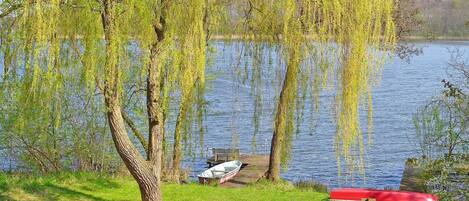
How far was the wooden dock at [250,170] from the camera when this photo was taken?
20.8 m

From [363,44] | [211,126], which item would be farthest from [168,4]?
[211,126]

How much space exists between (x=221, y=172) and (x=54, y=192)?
38.5ft

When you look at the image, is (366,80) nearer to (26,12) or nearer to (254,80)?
(254,80)

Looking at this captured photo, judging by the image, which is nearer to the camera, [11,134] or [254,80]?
[254,80]

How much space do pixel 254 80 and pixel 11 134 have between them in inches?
234

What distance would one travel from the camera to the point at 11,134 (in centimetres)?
1398

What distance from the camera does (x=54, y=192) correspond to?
977cm

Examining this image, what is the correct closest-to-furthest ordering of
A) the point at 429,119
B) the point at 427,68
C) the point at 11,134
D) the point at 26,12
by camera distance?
1. the point at 26,12
2. the point at 11,134
3. the point at 429,119
4. the point at 427,68

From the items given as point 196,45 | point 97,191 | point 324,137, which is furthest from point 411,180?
point 196,45

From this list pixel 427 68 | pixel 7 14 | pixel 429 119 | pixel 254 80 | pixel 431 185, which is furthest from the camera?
pixel 427 68

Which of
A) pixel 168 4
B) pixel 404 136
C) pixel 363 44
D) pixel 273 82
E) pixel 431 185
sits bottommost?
pixel 404 136

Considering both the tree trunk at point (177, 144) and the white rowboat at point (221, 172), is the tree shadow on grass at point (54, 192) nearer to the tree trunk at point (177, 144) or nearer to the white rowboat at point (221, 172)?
the tree trunk at point (177, 144)

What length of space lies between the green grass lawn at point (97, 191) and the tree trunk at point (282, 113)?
1.44 metres

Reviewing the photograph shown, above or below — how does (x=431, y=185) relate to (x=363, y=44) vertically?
below
